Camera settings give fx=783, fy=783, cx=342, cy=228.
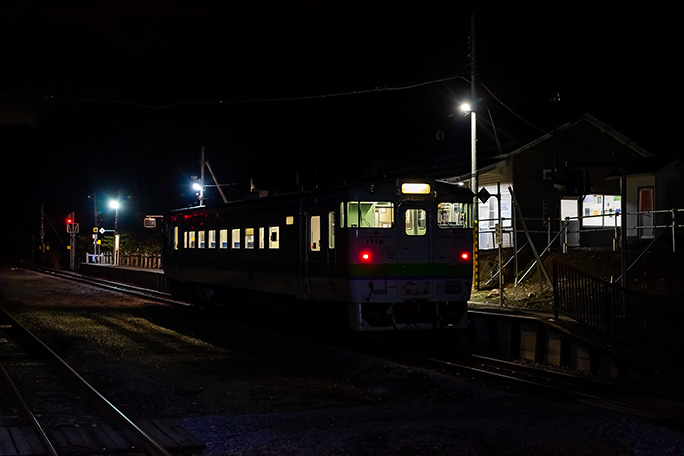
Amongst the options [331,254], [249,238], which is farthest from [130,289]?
[331,254]

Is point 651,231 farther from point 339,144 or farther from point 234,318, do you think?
point 339,144

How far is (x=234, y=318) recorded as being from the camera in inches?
781

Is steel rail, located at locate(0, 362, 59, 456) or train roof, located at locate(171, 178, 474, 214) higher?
train roof, located at locate(171, 178, 474, 214)

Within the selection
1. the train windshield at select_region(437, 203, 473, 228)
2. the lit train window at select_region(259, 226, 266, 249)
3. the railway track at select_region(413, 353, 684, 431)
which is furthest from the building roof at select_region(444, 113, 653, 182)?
the railway track at select_region(413, 353, 684, 431)

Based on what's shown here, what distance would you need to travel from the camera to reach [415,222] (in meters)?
14.2

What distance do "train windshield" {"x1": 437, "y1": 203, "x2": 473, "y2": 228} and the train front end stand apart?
0.06 ft

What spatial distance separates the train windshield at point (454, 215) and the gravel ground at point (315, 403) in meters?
3.15

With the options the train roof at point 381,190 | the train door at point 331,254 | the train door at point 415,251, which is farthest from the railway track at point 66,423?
the train door at point 415,251

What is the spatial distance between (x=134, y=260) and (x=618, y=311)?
34908 mm

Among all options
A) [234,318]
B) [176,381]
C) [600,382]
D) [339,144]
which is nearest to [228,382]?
[176,381]

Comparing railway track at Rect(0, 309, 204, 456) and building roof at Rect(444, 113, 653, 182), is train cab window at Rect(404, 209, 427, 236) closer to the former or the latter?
railway track at Rect(0, 309, 204, 456)

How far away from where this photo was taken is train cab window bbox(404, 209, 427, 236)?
46.4 feet

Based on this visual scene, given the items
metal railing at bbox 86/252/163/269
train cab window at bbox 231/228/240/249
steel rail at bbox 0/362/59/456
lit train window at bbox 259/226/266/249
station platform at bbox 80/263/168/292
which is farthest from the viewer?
metal railing at bbox 86/252/163/269

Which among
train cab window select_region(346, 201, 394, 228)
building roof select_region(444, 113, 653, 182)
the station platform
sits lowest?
the station platform
